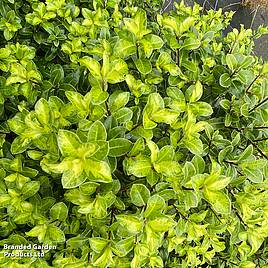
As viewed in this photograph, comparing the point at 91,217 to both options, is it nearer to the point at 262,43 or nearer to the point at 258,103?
the point at 258,103

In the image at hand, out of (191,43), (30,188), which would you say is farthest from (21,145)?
(191,43)

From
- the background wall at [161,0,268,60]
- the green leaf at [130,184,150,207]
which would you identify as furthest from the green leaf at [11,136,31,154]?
the background wall at [161,0,268,60]

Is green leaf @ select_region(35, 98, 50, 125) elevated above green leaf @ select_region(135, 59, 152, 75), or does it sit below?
below

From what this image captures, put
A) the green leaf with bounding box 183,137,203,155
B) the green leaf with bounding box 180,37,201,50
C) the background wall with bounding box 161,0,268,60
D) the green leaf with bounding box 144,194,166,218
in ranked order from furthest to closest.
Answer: the background wall with bounding box 161,0,268,60
the green leaf with bounding box 180,37,201,50
the green leaf with bounding box 183,137,203,155
the green leaf with bounding box 144,194,166,218

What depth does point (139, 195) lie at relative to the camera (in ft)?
3.38

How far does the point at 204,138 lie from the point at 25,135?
1.67 ft

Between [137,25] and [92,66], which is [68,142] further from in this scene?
[137,25]

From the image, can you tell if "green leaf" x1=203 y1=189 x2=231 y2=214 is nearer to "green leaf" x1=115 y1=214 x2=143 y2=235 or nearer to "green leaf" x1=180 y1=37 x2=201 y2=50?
"green leaf" x1=115 y1=214 x2=143 y2=235

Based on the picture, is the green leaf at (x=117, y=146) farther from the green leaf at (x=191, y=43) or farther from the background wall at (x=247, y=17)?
the background wall at (x=247, y=17)

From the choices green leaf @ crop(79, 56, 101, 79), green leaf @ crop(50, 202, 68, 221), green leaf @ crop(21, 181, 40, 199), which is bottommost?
green leaf @ crop(50, 202, 68, 221)

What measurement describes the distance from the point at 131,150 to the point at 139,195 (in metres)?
0.11

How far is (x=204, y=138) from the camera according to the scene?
1249 millimetres

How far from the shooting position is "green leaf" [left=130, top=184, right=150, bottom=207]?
1.03m

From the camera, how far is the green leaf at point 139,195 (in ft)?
3.37
